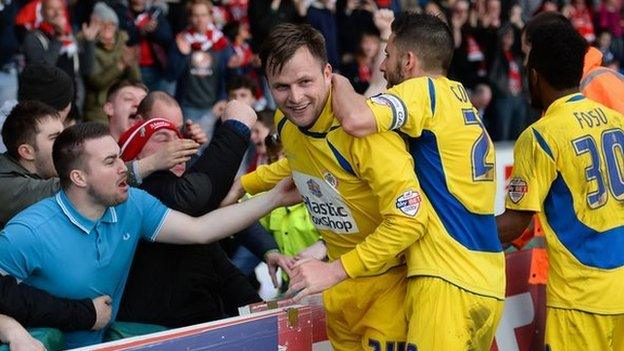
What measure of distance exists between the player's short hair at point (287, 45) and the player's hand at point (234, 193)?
113 centimetres

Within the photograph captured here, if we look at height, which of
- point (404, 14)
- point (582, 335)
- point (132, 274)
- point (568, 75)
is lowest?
point (582, 335)

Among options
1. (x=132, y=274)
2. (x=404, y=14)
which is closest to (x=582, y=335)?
(x=404, y=14)

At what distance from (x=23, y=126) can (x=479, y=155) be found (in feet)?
7.85

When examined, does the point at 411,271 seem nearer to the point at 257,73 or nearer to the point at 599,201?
the point at 599,201

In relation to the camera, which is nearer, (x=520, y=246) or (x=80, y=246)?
(x=80, y=246)

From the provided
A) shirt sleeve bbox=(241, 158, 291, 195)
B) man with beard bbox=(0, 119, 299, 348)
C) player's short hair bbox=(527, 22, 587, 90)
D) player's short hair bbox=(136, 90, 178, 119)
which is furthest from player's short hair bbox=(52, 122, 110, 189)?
player's short hair bbox=(527, 22, 587, 90)

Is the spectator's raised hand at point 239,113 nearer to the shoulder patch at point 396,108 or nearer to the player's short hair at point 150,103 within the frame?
the player's short hair at point 150,103

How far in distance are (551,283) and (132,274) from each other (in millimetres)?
2057

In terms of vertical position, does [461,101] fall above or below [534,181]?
above

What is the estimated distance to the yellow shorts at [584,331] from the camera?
547 centimetres

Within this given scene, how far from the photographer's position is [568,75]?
18.2 feet


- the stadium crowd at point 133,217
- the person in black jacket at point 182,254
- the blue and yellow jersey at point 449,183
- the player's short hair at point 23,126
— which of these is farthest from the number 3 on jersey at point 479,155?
the player's short hair at point 23,126

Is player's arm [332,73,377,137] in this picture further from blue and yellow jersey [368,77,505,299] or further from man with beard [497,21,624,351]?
man with beard [497,21,624,351]

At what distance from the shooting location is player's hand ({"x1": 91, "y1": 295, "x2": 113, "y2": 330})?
4.73 meters
